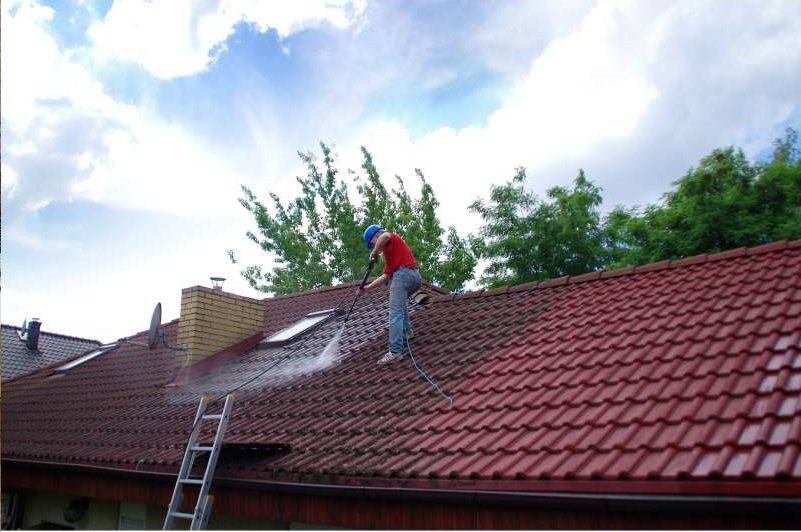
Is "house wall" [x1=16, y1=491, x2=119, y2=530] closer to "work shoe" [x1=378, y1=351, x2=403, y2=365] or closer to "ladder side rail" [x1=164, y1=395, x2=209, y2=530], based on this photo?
"ladder side rail" [x1=164, y1=395, x2=209, y2=530]

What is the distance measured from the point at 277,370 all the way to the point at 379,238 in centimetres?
225

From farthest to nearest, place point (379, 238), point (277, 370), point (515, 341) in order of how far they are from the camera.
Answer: point (277, 370)
point (379, 238)
point (515, 341)

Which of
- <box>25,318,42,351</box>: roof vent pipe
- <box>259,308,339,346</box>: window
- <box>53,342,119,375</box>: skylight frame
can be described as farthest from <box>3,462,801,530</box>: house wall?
<box>25,318,42,351</box>: roof vent pipe

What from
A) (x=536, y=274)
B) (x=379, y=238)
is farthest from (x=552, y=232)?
(x=379, y=238)

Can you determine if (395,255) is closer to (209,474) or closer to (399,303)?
(399,303)

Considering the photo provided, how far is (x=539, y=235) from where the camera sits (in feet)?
66.5

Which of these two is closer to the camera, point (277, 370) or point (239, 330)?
point (277, 370)

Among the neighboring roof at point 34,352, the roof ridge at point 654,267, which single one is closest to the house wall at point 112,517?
the roof ridge at point 654,267

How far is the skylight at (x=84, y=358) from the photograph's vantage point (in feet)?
47.4

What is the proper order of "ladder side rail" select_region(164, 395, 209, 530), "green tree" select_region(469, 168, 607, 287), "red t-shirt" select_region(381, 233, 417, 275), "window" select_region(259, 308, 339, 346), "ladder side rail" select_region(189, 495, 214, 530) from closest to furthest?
"ladder side rail" select_region(189, 495, 214, 530), "ladder side rail" select_region(164, 395, 209, 530), "red t-shirt" select_region(381, 233, 417, 275), "window" select_region(259, 308, 339, 346), "green tree" select_region(469, 168, 607, 287)

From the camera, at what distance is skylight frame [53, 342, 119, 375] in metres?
14.4

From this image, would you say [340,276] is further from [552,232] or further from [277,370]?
[277,370]

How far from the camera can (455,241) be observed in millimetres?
28047

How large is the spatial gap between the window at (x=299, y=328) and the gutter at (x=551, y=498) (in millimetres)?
4227
